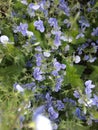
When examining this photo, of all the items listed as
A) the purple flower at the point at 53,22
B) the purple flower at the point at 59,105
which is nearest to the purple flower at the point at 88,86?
the purple flower at the point at 59,105

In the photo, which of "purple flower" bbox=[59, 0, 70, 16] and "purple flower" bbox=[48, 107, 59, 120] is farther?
"purple flower" bbox=[59, 0, 70, 16]

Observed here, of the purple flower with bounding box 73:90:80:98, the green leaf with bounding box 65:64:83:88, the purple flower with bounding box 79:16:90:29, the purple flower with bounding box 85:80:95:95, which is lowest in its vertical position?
the purple flower with bounding box 73:90:80:98

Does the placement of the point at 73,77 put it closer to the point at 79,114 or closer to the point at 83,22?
the point at 79,114

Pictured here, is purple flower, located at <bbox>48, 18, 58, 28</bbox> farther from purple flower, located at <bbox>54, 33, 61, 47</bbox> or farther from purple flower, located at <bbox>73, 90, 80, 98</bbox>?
purple flower, located at <bbox>73, 90, 80, 98</bbox>

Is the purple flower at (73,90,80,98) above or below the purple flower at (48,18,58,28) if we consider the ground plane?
below

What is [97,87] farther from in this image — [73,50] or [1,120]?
[1,120]

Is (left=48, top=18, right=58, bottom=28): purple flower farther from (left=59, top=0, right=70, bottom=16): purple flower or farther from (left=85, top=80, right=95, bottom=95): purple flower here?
(left=85, top=80, right=95, bottom=95): purple flower

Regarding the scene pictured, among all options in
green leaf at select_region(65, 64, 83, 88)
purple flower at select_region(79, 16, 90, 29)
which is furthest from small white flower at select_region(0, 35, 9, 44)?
purple flower at select_region(79, 16, 90, 29)

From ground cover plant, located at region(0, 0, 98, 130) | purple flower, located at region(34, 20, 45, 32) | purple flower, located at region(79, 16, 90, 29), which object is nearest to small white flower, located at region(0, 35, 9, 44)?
ground cover plant, located at region(0, 0, 98, 130)
